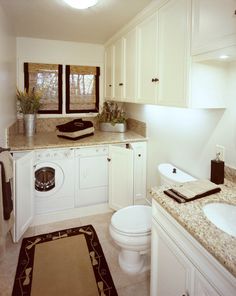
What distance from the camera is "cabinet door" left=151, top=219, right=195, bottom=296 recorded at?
109cm

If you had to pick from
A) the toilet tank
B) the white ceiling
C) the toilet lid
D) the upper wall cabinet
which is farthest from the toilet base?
the white ceiling

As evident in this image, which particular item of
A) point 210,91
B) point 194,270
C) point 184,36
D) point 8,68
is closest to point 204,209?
point 194,270

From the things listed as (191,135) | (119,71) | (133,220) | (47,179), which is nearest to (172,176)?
(191,135)

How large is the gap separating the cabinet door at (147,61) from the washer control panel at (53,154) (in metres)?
0.98

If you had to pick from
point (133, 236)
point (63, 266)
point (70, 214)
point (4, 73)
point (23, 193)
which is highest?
point (4, 73)

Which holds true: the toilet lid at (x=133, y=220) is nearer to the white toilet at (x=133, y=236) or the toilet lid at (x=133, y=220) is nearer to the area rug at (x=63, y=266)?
the white toilet at (x=133, y=236)

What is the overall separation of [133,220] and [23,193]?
1.12 metres

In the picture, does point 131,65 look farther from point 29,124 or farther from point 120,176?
point 29,124

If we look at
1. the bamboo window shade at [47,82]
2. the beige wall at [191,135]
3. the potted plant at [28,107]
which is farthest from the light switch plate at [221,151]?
the bamboo window shade at [47,82]

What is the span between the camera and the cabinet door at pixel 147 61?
2.12 meters

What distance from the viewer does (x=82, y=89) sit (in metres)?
3.58

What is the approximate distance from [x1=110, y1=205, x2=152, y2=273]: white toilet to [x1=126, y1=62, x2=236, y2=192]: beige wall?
0.60 m

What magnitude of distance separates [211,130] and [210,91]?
1.05ft

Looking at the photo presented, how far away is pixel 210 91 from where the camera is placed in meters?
1.64
